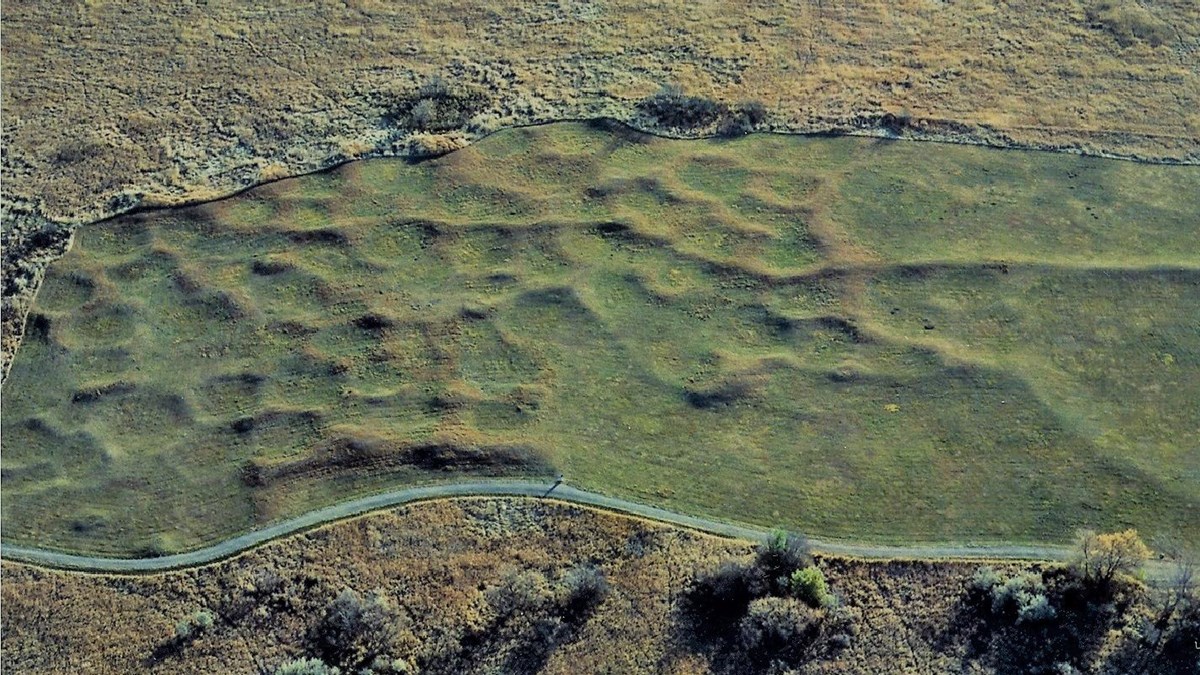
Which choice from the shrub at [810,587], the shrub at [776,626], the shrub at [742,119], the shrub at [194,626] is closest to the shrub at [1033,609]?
the shrub at [810,587]

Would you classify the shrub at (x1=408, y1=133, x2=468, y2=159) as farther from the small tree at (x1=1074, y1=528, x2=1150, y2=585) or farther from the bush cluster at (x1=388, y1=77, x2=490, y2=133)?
the small tree at (x1=1074, y1=528, x2=1150, y2=585)

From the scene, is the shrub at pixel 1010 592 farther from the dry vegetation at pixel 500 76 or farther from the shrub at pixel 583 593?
the dry vegetation at pixel 500 76

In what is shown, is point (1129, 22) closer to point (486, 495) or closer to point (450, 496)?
point (486, 495)

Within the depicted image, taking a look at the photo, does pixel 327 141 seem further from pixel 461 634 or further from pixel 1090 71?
pixel 1090 71

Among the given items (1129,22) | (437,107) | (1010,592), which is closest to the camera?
(1010,592)

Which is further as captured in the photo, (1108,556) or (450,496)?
(450,496)

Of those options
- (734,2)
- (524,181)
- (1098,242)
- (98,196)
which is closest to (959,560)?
(1098,242)

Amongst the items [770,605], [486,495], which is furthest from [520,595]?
[770,605]
